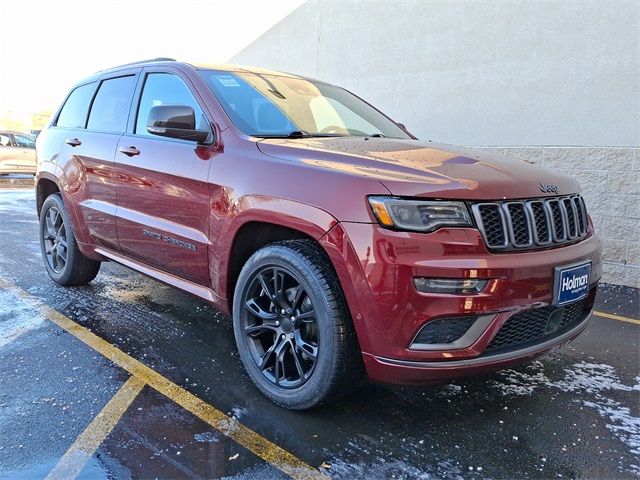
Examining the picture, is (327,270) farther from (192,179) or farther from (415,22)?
(415,22)

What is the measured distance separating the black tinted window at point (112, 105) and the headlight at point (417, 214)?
2.55m

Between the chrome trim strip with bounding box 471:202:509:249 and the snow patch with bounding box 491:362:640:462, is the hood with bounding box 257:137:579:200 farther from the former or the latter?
the snow patch with bounding box 491:362:640:462

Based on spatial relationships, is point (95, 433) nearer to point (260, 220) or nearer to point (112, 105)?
point (260, 220)

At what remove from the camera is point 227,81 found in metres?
3.65

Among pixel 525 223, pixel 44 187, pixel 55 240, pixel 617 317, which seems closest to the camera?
pixel 525 223

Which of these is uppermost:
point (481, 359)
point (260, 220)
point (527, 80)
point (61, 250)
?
point (527, 80)

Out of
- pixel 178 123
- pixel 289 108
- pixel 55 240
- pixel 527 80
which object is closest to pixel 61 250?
pixel 55 240

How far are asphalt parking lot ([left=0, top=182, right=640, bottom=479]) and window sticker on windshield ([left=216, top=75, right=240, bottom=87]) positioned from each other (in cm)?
177

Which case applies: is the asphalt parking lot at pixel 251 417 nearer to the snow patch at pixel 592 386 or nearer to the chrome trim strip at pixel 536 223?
the snow patch at pixel 592 386

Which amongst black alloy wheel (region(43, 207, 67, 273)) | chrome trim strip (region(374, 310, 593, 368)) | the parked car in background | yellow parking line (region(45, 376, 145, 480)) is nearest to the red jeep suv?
chrome trim strip (region(374, 310, 593, 368))

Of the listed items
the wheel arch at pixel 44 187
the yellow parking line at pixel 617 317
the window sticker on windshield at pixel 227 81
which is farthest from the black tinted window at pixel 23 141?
the yellow parking line at pixel 617 317

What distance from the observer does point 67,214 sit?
191 inches

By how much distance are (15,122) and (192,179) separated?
1669 inches

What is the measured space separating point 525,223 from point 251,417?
1710mm
